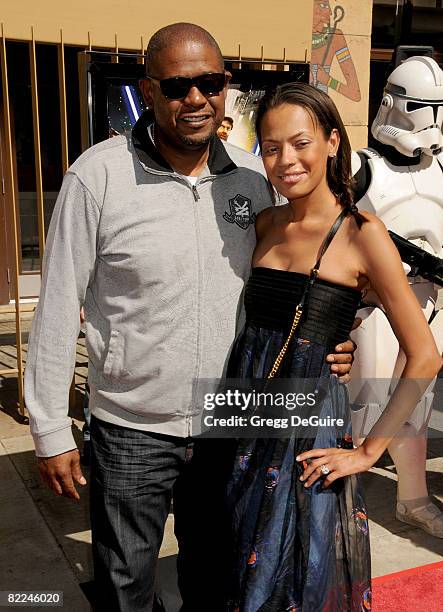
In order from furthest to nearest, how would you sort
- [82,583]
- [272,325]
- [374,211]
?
[374,211]
[82,583]
[272,325]

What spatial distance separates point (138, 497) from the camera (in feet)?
6.23

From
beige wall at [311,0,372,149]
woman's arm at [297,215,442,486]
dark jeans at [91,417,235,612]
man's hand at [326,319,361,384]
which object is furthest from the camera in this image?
beige wall at [311,0,372,149]

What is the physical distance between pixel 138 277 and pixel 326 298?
1.65ft

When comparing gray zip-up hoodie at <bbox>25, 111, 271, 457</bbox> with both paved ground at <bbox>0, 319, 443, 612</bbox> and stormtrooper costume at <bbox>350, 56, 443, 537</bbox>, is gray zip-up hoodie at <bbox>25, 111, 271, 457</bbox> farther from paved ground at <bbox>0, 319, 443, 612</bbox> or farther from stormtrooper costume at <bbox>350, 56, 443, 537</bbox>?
stormtrooper costume at <bbox>350, 56, 443, 537</bbox>

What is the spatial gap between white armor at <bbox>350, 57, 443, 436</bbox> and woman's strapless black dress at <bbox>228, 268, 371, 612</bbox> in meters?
1.45

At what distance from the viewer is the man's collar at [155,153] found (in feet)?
6.22

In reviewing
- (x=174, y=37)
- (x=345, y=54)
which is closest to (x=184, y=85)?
(x=174, y=37)

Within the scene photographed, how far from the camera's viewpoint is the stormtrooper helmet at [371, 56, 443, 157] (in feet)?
10.4

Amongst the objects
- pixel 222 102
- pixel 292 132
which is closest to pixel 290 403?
pixel 292 132

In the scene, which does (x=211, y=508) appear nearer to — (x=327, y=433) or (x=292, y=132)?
(x=327, y=433)

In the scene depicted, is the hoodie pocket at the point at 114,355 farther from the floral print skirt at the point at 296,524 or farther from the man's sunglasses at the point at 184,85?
the man's sunglasses at the point at 184,85

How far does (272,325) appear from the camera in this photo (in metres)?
1.81

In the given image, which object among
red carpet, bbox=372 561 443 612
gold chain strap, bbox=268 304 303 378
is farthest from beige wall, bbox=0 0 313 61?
red carpet, bbox=372 561 443 612

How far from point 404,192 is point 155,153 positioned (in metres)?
1.69
